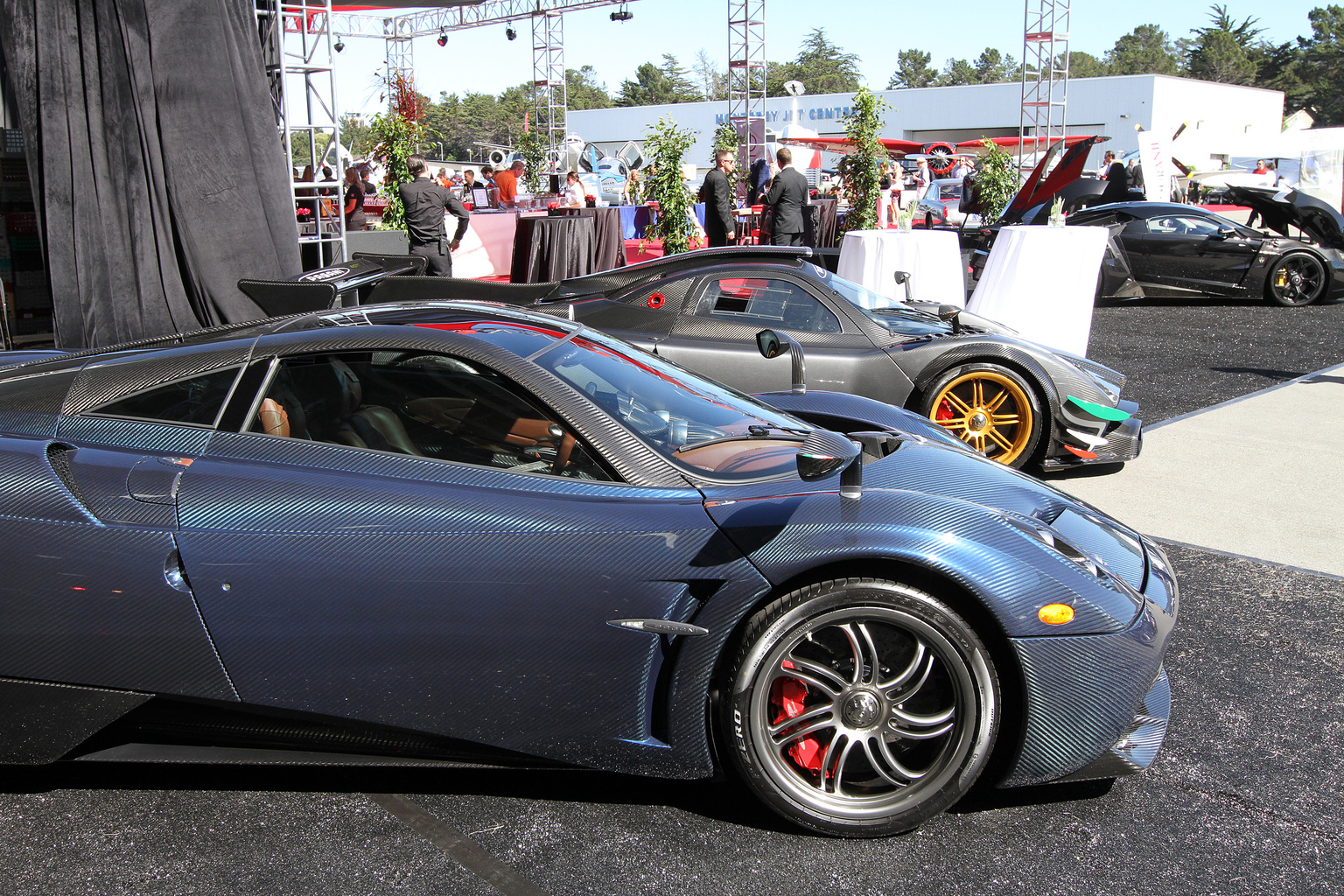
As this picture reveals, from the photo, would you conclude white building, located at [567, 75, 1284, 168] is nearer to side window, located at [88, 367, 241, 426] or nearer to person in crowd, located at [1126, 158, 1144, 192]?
person in crowd, located at [1126, 158, 1144, 192]

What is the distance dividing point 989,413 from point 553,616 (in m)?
3.70

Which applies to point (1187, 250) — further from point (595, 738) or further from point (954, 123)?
point (954, 123)

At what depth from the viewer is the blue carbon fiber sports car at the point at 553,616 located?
2.23 metres

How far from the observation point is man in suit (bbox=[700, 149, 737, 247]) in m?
12.1

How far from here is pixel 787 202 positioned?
11.2 metres

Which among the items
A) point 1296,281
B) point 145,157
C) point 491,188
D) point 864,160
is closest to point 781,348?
point 145,157

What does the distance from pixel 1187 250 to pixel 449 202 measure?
8464mm

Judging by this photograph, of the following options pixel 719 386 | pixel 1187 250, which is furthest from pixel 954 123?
pixel 719 386

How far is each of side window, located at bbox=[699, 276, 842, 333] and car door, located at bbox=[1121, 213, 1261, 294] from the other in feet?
27.2

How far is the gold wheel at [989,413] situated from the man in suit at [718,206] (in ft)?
24.0

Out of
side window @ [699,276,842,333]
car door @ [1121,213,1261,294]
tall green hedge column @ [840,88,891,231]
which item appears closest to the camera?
side window @ [699,276,842,333]

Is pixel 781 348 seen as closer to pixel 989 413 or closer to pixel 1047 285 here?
pixel 989 413

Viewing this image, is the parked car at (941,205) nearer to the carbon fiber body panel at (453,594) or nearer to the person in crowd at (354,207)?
the person in crowd at (354,207)

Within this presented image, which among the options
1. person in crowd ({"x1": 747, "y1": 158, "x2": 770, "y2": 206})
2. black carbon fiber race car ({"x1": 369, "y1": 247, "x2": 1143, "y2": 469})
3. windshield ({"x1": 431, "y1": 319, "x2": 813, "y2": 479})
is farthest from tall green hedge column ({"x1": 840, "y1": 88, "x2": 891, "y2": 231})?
windshield ({"x1": 431, "y1": 319, "x2": 813, "y2": 479})
